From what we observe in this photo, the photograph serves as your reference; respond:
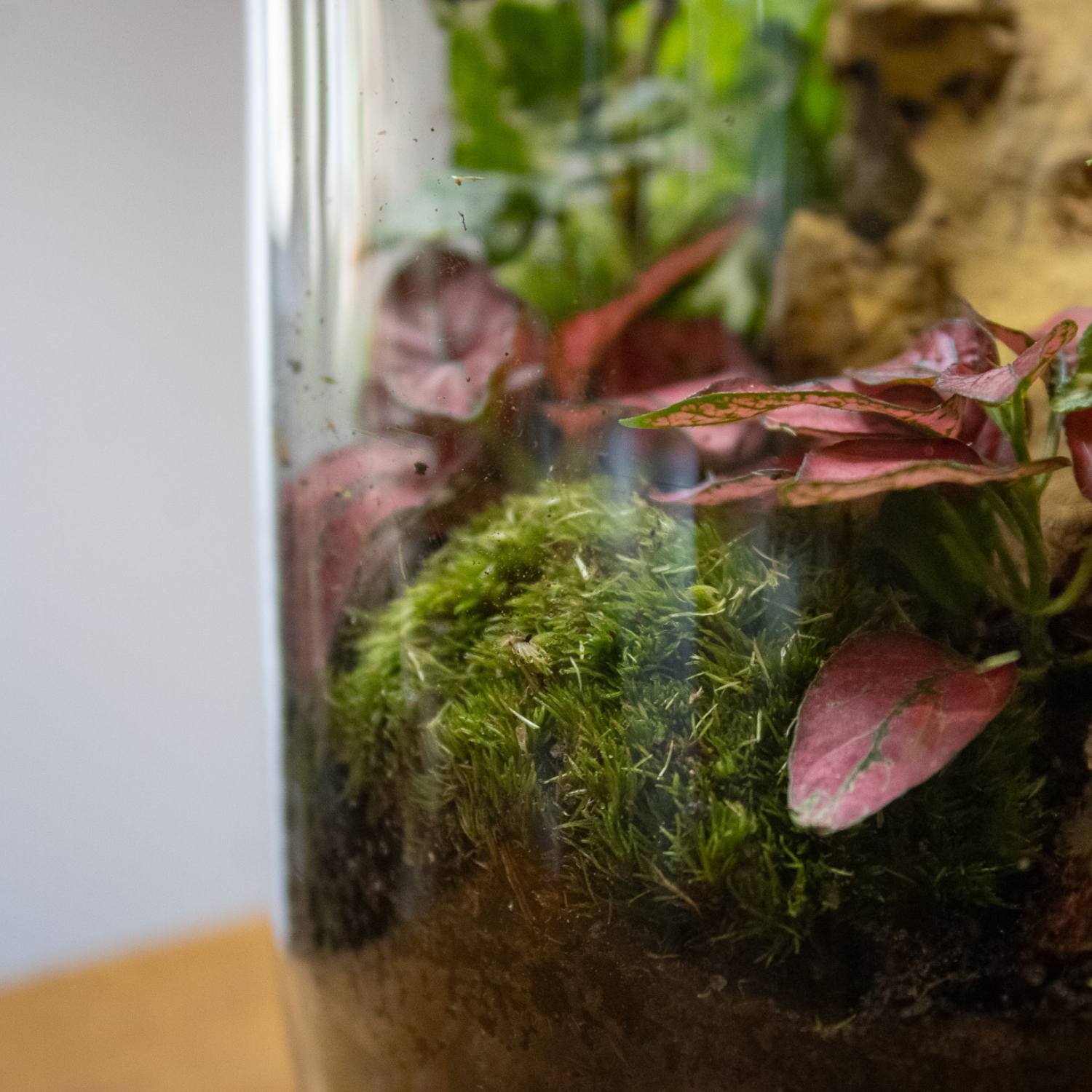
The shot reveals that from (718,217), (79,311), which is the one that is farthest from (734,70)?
(79,311)

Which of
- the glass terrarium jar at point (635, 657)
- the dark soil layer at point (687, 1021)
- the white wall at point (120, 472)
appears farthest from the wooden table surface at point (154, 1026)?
the dark soil layer at point (687, 1021)

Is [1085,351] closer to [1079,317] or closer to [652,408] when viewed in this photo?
[1079,317]

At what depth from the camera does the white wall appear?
92 centimetres

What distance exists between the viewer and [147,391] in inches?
39.2

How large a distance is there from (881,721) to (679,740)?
2.2 inches

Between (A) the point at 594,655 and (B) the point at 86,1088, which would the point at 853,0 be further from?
(B) the point at 86,1088

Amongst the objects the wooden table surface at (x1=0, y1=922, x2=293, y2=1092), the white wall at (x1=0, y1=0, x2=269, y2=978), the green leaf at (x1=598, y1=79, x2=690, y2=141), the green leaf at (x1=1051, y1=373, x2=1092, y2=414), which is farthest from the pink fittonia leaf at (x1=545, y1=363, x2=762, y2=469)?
the white wall at (x1=0, y1=0, x2=269, y2=978)

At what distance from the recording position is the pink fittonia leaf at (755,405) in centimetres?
27

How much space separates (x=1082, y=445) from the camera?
298 mm

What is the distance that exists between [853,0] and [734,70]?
12 cm

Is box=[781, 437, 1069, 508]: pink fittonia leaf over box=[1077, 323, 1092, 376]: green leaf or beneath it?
beneath

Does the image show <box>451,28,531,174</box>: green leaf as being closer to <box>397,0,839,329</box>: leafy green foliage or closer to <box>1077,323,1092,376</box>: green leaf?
<box>397,0,839,329</box>: leafy green foliage

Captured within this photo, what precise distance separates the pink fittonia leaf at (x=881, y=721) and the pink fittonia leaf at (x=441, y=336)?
0.16 m

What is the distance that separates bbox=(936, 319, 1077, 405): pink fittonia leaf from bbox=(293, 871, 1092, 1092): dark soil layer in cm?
15
